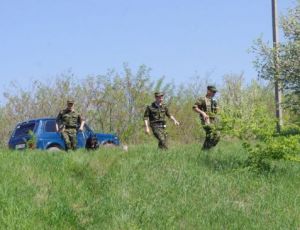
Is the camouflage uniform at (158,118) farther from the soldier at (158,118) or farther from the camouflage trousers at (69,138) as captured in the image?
the camouflage trousers at (69,138)

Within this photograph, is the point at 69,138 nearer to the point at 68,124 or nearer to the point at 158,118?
the point at 68,124

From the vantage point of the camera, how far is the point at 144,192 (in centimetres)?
1011

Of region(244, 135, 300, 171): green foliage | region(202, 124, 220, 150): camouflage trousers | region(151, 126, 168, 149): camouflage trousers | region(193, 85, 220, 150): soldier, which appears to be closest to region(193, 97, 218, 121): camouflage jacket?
region(193, 85, 220, 150): soldier

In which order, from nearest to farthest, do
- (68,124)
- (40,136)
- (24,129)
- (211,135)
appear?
1. (211,135)
2. (68,124)
3. (40,136)
4. (24,129)

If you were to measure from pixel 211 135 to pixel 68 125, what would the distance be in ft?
14.4

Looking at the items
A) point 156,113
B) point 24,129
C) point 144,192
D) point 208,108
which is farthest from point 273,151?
point 24,129

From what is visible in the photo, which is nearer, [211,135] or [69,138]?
[211,135]

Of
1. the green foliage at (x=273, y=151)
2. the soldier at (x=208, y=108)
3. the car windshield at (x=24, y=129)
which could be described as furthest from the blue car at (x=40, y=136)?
the green foliage at (x=273, y=151)

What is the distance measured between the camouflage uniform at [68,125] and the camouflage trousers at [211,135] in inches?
144

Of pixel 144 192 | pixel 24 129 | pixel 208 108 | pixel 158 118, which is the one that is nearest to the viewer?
pixel 144 192

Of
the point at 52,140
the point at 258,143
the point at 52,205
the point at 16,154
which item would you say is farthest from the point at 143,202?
the point at 52,140

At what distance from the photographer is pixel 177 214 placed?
9039mm

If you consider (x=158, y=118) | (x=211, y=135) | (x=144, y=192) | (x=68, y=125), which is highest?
(x=158, y=118)

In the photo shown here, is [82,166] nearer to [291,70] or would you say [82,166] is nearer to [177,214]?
[177,214]
